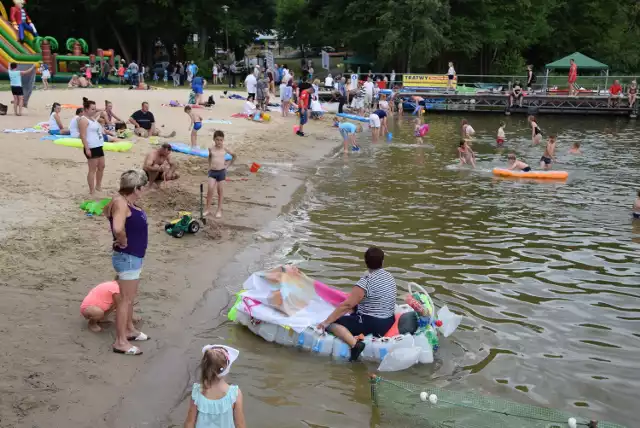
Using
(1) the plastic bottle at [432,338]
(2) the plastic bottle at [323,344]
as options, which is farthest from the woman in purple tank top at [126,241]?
(1) the plastic bottle at [432,338]

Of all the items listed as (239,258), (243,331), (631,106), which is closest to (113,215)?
(243,331)

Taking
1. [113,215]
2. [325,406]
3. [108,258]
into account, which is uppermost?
[113,215]

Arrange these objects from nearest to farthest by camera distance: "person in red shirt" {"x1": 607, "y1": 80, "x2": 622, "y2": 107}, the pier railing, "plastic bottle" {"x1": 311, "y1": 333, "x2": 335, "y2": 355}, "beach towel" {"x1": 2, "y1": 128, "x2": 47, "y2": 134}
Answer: "plastic bottle" {"x1": 311, "y1": 333, "x2": 335, "y2": 355} → "beach towel" {"x1": 2, "y1": 128, "x2": 47, "y2": 134} → "person in red shirt" {"x1": 607, "y1": 80, "x2": 622, "y2": 107} → the pier railing

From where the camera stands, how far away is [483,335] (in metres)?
7.40

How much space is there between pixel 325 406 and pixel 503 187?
11.3m


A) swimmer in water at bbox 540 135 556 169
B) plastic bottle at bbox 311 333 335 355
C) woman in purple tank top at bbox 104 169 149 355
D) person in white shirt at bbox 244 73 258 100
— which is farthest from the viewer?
person in white shirt at bbox 244 73 258 100

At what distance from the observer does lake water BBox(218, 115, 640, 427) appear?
6.16 meters

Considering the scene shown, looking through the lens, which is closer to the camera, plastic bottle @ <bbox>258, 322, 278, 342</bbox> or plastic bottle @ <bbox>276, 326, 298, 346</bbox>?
plastic bottle @ <bbox>276, 326, 298, 346</bbox>

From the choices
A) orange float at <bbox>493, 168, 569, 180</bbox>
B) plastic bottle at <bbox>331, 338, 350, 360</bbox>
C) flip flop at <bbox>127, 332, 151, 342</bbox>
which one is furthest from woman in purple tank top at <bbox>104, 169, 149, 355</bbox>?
orange float at <bbox>493, 168, 569, 180</bbox>

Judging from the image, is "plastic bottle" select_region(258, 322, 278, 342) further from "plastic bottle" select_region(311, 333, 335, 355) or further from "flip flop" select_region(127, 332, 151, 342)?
"flip flop" select_region(127, 332, 151, 342)

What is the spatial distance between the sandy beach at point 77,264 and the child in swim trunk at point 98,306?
5.5 inches

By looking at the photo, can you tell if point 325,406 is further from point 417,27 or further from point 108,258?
point 417,27

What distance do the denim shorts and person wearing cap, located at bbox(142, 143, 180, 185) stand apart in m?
6.46

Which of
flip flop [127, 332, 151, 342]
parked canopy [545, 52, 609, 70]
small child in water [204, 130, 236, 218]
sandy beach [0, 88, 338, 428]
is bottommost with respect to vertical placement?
flip flop [127, 332, 151, 342]
